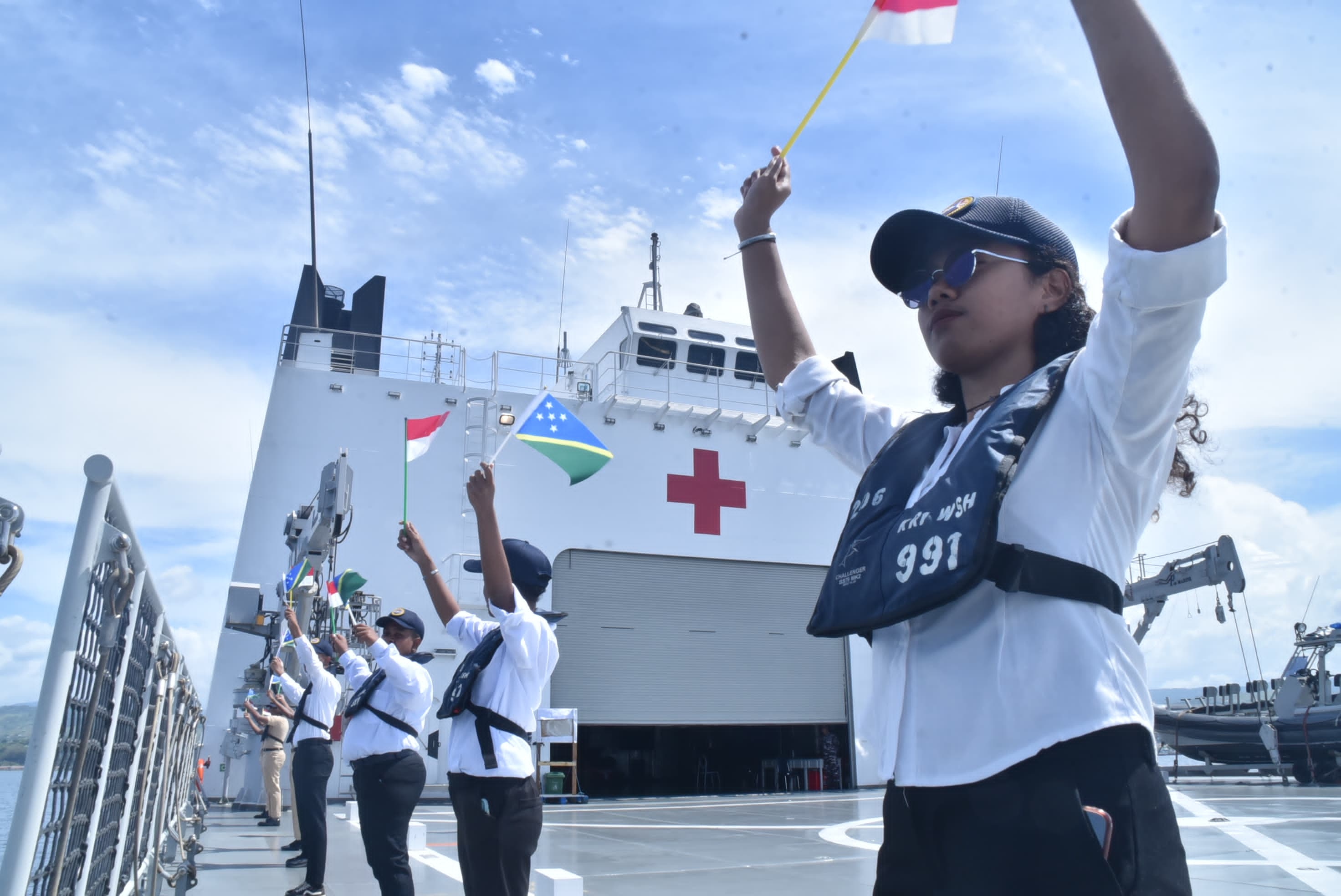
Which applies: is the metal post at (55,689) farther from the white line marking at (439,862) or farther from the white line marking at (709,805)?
the white line marking at (709,805)

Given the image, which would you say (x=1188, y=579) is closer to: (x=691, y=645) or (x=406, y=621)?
(x=691, y=645)

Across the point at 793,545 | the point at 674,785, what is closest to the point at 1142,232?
the point at 793,545

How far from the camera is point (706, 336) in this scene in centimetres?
1511

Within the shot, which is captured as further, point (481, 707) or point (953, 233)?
point (481, 707)

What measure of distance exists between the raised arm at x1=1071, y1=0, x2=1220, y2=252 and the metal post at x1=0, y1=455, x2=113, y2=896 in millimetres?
1585

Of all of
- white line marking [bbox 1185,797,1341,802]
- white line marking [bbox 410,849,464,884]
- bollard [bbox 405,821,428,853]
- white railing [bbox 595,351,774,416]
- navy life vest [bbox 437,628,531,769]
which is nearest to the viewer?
navy life vest [bbox 437,628,531,769]

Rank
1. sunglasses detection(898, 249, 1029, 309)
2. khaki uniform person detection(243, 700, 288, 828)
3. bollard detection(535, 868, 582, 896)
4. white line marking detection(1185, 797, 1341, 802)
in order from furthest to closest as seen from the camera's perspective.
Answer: white line marking detection(1185, 797, 1341, 802), khaki uniform person detection(243, 700, 288, 828), bollard detection(535, 868, 582, 896), sunglasses detection(898, 249, 1029, 309)

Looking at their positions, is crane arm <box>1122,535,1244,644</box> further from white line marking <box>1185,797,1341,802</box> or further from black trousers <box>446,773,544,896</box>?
black trousers <box>446,773,544,896</box>

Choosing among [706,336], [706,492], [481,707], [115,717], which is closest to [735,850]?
[481,707]

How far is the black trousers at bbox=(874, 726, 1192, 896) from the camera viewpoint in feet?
2.67

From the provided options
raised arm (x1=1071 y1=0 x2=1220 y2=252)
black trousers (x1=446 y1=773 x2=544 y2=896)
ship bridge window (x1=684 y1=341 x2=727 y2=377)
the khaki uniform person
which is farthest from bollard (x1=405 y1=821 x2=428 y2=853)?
ship bridge window (x1=684 y1=341 x2=727 y2=377)

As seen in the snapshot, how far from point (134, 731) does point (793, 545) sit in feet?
38.4

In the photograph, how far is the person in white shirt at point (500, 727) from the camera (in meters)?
2.69

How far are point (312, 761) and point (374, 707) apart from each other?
1471 mm
